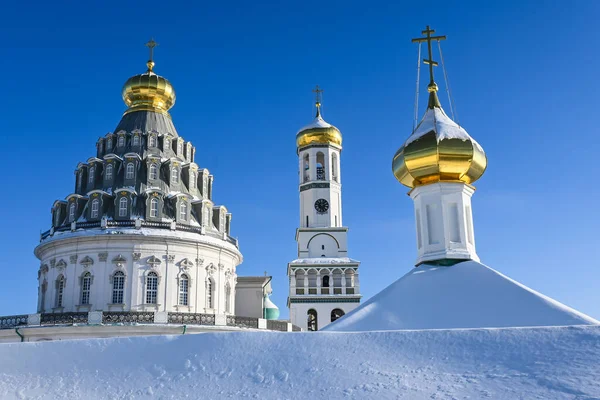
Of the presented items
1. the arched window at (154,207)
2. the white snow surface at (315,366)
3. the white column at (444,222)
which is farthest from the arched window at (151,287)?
the white snow surface at (315,366)

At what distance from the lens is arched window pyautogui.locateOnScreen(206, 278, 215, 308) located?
34.1m

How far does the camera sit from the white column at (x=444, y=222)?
10734mm

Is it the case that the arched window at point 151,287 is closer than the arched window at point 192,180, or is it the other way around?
the arched window at point 151,287

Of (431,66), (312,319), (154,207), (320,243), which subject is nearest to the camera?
(431,66)

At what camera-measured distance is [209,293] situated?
34.3 meters

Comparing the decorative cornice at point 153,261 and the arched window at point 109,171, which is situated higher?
the arched window at point 109,171

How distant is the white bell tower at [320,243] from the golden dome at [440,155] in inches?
1070

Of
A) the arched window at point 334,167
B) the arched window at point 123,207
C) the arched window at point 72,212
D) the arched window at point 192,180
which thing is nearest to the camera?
the arched window at point 123,207

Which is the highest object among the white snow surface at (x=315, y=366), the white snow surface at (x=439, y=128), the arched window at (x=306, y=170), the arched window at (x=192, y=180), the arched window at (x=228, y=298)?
the arched window at (x=306, y=170)

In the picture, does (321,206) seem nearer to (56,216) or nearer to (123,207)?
(123,207)

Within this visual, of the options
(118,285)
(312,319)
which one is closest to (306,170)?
(312,319)

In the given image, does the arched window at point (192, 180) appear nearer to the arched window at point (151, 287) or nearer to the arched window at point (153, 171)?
the arched window at point (153, 171)

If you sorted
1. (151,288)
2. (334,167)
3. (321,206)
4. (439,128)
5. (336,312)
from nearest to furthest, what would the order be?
(439,128)
(151,288)
(336,312)
(321,206)
(334,167)

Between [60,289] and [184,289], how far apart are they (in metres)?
6.42
